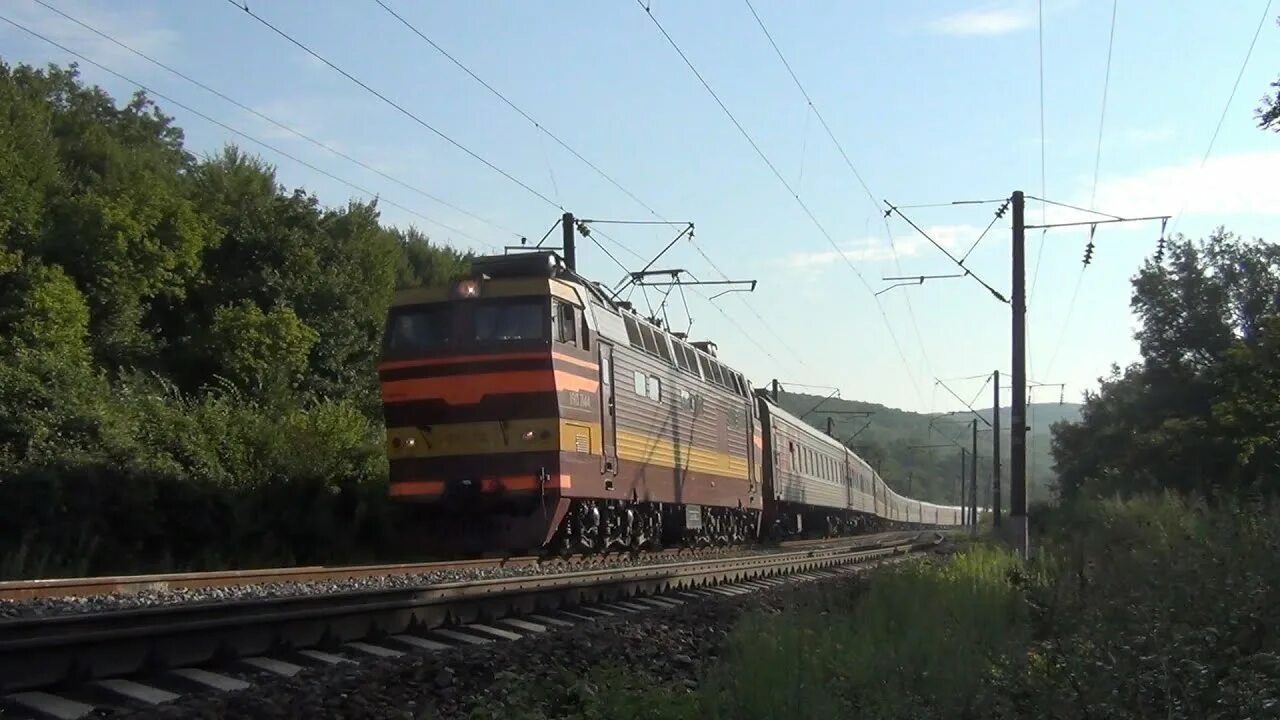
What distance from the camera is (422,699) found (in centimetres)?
729

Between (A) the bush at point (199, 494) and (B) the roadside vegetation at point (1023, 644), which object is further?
(A) the bush at point (199, 494)

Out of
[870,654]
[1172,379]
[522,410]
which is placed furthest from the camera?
[1172,379]

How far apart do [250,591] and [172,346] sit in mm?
28447

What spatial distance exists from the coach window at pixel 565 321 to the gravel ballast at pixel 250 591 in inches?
123

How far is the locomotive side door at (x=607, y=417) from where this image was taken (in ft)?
60.5

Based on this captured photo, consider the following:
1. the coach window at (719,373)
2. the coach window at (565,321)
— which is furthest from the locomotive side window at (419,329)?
the coach window at (719,373)

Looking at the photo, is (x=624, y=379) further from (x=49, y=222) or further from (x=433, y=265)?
(x=433, y=265)

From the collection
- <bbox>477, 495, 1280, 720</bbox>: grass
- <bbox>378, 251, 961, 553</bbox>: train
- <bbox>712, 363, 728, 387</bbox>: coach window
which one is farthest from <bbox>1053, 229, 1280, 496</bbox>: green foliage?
<bbox>477, 495, 1280, 720</bbox>: grass

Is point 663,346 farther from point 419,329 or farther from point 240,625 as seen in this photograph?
point 240,625

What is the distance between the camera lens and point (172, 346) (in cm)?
3891

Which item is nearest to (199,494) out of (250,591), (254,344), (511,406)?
(511,406)

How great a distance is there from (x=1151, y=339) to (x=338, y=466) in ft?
149

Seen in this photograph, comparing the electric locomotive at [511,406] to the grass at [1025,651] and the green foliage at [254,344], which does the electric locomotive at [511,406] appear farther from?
the green foliage at [254,344]

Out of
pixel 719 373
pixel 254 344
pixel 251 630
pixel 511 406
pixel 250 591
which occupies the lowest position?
pixel 250 591
